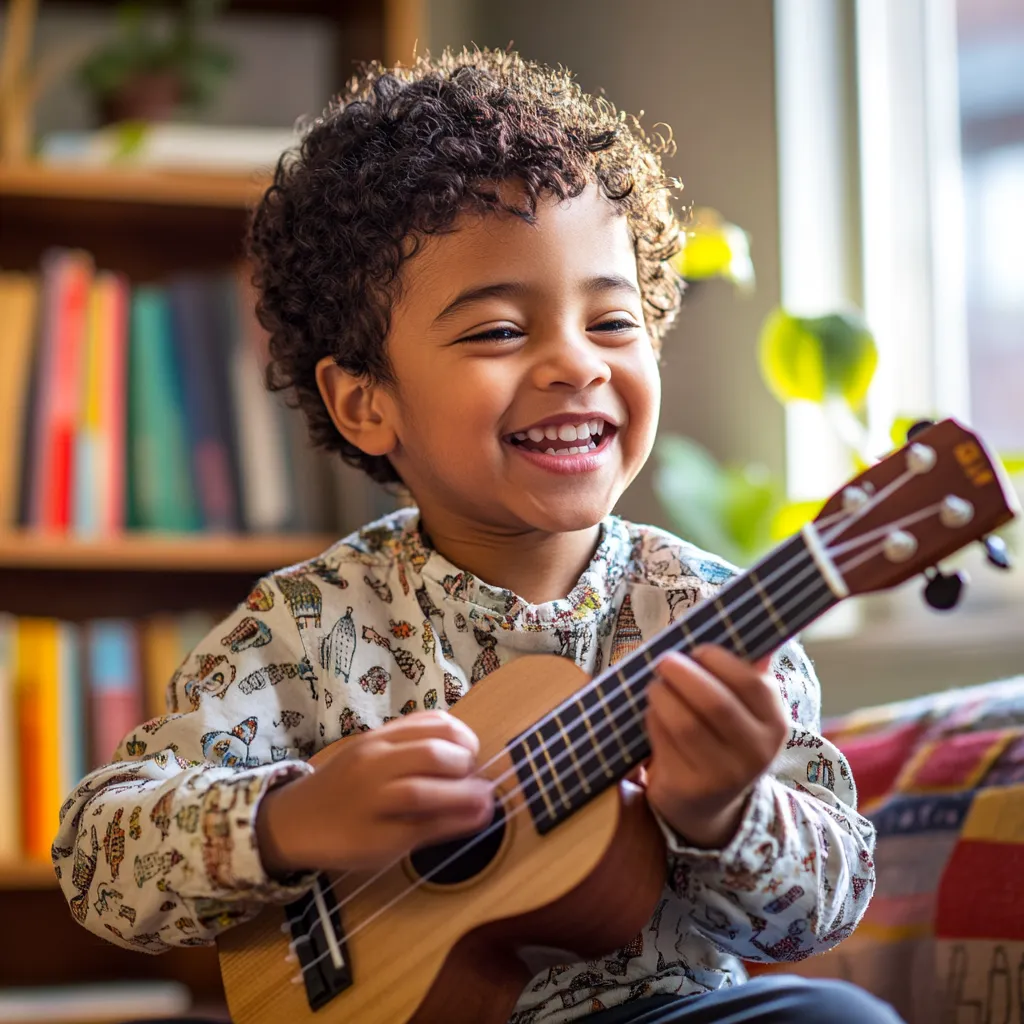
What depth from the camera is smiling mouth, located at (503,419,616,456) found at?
908 millimetres

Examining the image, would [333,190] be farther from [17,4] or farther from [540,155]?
[17,4]

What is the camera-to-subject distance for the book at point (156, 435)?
167cm

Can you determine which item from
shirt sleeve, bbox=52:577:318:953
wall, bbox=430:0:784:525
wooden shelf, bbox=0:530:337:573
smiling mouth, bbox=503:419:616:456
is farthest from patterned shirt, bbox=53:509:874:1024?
wall, bbox=430:0:784:525

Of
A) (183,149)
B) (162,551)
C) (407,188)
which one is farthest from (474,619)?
(183,149)

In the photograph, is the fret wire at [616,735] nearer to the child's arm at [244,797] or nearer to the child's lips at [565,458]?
the child's arm at [244,797]

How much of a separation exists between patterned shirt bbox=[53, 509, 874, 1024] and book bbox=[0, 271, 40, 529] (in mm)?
740

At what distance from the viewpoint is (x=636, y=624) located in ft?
3.18

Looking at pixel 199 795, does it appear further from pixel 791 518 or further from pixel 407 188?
pixel 791 518

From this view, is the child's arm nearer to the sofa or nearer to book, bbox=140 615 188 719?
the sofa

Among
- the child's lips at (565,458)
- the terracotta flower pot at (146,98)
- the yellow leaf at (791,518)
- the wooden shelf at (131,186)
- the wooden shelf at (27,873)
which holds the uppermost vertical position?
the terracotta flower pot at (146,98)

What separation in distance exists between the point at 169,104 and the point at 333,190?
32.9 inches

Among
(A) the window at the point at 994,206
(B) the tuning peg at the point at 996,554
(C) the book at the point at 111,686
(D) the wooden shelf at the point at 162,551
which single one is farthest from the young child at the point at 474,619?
(A) the window at the point at 994,206

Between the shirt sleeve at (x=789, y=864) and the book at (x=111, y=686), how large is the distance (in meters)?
0.98

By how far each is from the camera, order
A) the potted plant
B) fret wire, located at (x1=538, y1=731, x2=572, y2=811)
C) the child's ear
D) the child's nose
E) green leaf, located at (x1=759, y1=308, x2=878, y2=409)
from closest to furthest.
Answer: fret wire, located at (x1=538, y1=731, x2=572, y2=811)
the child's nose
the child's ear
green leaf, located at (x1=759, y1=308, x2=878, y2=409)
the potted plant
